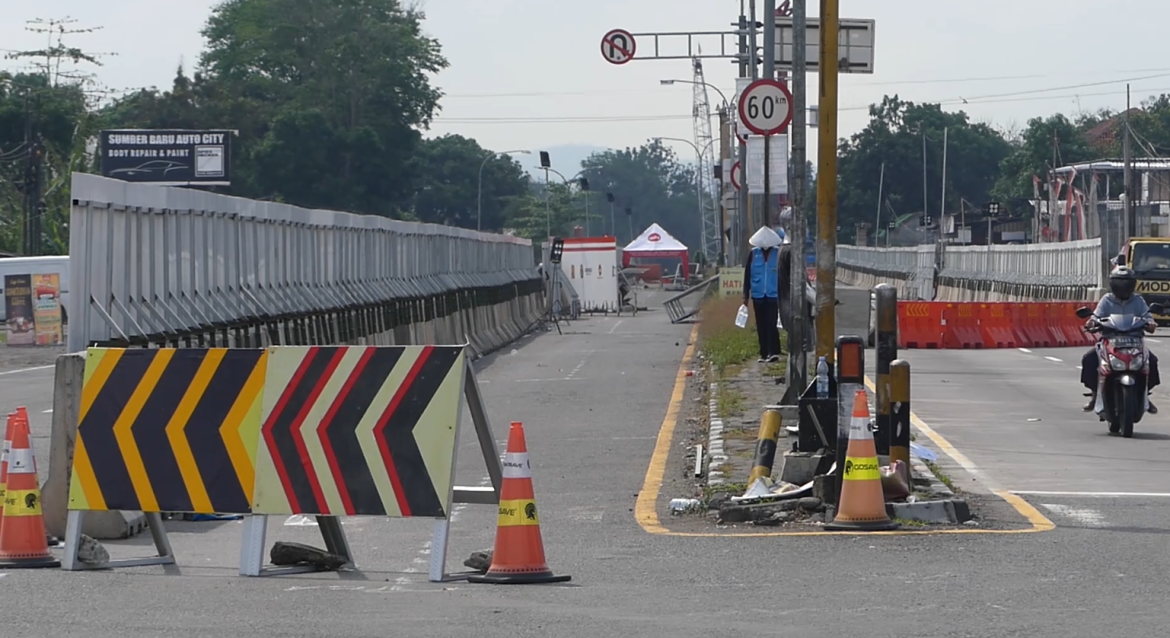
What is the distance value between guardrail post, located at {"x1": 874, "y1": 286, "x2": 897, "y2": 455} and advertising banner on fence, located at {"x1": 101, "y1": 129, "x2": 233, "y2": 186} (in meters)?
53.8

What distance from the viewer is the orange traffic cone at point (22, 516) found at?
28.2 ft

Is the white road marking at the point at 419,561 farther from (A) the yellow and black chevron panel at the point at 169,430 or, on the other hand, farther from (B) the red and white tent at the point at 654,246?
(B) the red and white tent at the point at 654,246

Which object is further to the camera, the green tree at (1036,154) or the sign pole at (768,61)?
the green tree at (1036,154)

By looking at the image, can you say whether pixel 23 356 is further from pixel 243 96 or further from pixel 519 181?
pixel 519 181

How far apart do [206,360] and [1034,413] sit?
37.1 ft

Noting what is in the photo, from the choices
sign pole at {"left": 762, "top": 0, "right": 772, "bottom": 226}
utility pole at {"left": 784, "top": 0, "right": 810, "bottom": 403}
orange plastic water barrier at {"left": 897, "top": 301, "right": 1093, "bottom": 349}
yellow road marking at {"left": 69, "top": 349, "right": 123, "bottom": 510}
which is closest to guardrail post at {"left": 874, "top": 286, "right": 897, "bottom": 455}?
utility pole at {"left": 784, "top": 0, "right": 810, "bottom": 403}

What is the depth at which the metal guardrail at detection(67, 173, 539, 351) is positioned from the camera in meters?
12.0

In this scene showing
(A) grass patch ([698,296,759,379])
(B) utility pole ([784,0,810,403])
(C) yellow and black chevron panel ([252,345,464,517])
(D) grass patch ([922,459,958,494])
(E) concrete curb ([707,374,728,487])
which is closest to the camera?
(C) yellow and black chevron panel ([252,345,464,517])

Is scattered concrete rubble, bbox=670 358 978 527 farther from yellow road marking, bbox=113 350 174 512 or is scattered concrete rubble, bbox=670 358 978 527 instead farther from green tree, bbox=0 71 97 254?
green tree, bbox=0 71 97 254

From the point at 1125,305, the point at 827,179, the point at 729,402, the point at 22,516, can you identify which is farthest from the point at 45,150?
the point at 22,516

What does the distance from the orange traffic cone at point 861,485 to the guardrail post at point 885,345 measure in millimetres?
1020

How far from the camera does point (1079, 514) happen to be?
10234mm

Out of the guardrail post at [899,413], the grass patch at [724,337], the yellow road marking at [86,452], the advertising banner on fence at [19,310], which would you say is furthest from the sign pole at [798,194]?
the advertising banner on fence at [19,310]

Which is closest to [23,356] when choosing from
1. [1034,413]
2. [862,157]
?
[1034,413]
